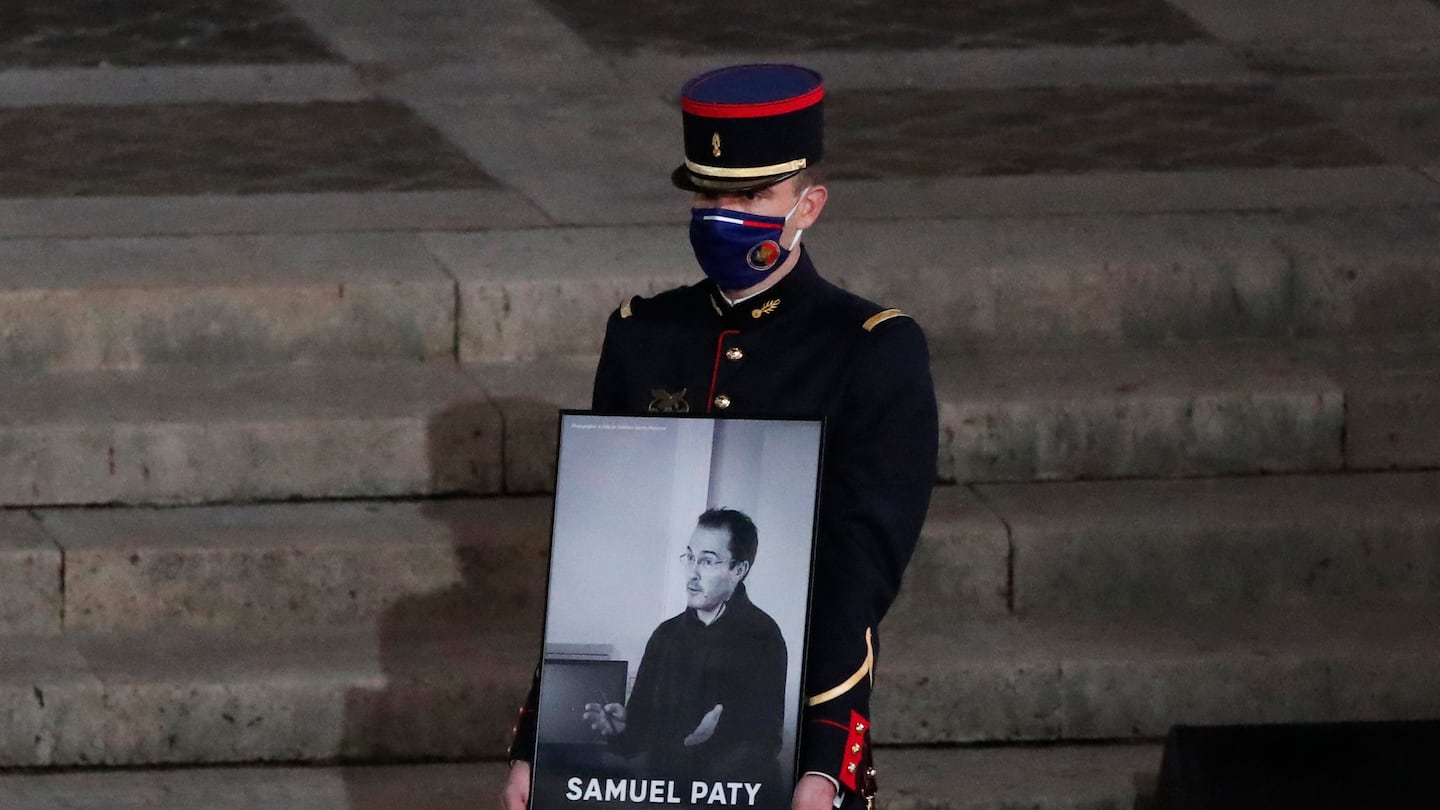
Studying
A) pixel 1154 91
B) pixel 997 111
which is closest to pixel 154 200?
pixel 997 111

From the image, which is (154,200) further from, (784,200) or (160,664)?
(784,200)

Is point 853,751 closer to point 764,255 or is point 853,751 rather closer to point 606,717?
point 606,717

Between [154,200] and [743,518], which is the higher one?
[743,518]

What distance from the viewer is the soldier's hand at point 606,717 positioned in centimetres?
320

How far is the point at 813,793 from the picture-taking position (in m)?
3.17

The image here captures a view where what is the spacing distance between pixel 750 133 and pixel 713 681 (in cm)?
81

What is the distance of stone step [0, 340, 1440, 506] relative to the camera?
573 cm

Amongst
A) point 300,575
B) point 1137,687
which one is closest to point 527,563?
point 300,575

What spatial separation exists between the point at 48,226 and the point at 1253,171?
3949 mm

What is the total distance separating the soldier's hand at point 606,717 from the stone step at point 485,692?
199 cm

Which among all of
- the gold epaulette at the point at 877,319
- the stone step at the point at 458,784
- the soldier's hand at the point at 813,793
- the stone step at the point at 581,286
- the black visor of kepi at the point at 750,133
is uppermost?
the black visor of kepi at the point at 750,133

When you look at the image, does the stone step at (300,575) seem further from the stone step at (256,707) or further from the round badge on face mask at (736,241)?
the round badge on face mask at (736,241)

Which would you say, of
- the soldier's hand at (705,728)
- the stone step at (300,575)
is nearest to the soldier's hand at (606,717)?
the soldier's hand at (705,728)

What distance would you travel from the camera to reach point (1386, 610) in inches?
218
